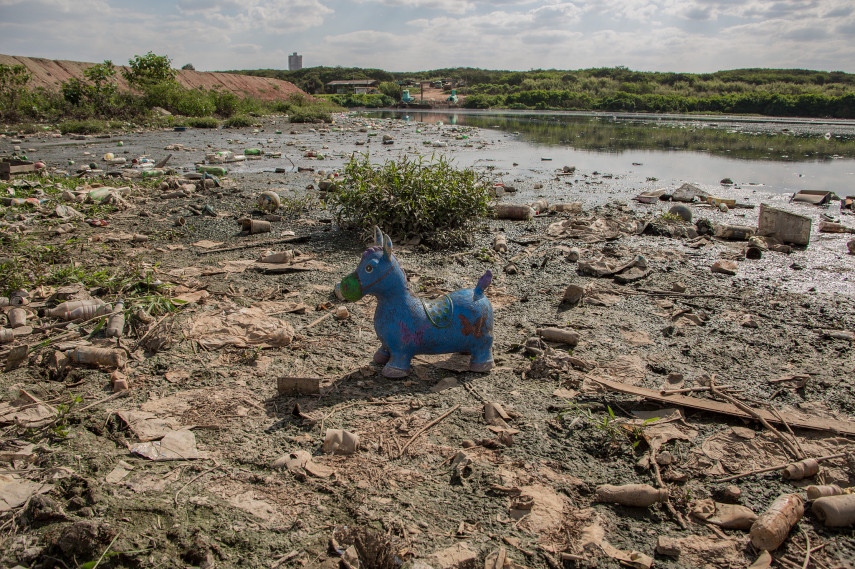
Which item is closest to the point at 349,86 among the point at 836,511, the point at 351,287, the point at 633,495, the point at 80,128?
the point at 80,128

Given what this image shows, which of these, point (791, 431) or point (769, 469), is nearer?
point (769, 469)

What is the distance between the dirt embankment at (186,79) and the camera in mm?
28688

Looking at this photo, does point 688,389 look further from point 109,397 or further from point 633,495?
point 109,397

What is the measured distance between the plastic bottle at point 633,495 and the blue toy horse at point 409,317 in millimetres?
1301

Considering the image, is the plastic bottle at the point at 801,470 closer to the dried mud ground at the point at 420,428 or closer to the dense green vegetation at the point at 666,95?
the dried mud ground at the point at 420,428

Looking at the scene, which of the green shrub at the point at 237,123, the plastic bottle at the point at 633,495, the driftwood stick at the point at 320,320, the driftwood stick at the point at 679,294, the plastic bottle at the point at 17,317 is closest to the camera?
the plastic bottle at the point at 633,495

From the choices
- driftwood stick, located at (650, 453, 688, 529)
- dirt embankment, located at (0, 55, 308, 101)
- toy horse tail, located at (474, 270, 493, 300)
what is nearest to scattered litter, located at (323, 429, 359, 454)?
toy horse tail, located at (474, 270, 493, 300)

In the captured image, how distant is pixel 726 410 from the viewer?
10.0 feet

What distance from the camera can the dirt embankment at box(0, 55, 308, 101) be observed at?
28688mm

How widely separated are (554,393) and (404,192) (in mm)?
3970

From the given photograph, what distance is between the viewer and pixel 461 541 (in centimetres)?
213

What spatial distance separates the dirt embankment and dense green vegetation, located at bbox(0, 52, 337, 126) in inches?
56.0

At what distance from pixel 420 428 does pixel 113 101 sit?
2689 centimetres

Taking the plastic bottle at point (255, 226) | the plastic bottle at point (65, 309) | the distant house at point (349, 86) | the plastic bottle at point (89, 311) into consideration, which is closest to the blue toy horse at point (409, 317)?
the plastic bottle at point (89, 311)
